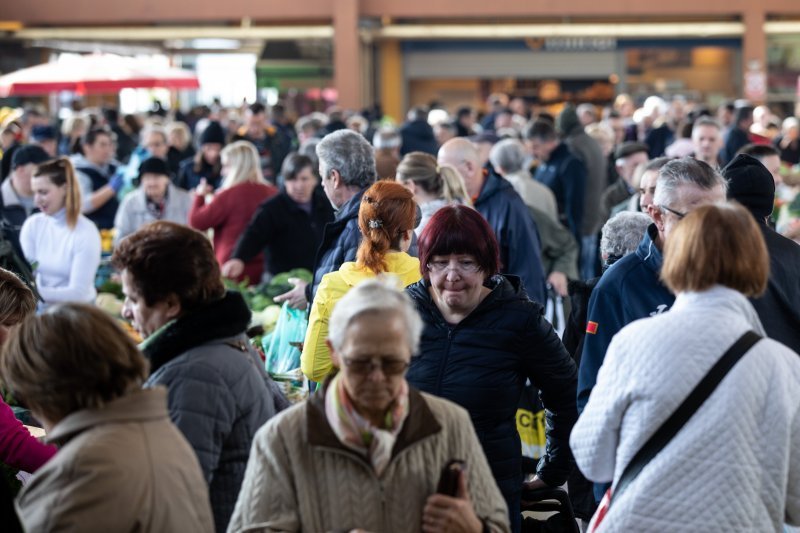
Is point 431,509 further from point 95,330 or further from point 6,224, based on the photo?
point 6,224

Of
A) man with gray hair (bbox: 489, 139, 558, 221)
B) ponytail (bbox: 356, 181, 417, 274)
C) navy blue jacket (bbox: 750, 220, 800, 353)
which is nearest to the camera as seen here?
navy blue jacket (bbox: 750, 220, 800, 353)

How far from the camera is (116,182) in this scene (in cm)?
1262

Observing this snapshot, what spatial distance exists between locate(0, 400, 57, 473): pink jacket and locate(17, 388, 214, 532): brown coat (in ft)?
4.20

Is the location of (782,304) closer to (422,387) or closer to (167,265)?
(422,387)

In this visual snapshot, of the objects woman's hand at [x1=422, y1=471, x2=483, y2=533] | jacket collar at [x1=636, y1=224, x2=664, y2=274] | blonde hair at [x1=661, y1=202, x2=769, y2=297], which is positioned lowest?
woman's hand at [x1=422, y1=471, x2=483, y2=533]

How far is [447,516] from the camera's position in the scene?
3.03 meters

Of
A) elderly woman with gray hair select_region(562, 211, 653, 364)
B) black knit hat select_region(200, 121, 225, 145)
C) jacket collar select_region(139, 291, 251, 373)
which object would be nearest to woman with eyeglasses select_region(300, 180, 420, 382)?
elderly woman with gray hair select_region(562, 211, 653, 364)

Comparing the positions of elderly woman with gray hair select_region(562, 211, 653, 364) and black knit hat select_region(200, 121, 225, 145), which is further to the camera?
black knit hat select_region(200, 121, 225, 145)

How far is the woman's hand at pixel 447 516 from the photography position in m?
3.03

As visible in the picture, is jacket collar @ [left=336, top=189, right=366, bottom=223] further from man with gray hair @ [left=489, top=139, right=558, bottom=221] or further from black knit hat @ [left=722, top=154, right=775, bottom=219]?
man with gray hair @ [left=489, top=139, right=558, bottom=221]

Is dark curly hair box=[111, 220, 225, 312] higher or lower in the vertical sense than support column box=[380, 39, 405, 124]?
lower

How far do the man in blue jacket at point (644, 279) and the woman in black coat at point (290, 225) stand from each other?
13.3 feet

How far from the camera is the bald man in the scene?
7.22 metres

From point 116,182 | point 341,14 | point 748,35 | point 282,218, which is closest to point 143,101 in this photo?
point 341,14
